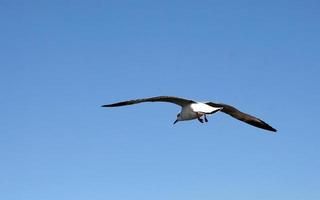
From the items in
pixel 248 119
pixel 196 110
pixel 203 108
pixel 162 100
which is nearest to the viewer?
pixel 162 100

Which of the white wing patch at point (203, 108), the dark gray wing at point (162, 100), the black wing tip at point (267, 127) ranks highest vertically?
the black wing tip at point (267, 127)

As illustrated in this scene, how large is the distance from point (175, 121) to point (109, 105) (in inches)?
175

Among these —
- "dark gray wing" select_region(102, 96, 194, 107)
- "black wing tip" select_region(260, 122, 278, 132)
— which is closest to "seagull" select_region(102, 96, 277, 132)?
"dark gray wing" select_region(102, 96, 194, 107)

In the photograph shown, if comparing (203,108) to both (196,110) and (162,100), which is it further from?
(162,100)

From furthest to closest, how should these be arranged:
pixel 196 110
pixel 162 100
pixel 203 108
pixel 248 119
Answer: pixel 248 119 → pixel 196 110 → pixel 203 108 → pixel 162 100

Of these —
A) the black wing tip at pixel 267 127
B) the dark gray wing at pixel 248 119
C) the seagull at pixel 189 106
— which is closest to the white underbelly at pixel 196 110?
the seagull at pixel 189 106

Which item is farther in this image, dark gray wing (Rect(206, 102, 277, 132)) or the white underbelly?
dark gray wing (Rect(206, 102, 277, 132))

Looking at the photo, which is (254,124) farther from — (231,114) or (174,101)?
(174,101)

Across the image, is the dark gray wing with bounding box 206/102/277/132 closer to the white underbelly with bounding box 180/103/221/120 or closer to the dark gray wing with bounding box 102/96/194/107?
the white underbelly with bounding box 180/103/221/120

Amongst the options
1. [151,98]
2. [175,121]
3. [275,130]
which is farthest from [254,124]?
[151,98]

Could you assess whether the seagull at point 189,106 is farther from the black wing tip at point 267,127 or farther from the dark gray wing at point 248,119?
the black wing tip at point 267,127

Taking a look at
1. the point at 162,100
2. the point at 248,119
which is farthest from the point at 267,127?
the point at 162,100

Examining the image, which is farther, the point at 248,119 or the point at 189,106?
the point at 248,119

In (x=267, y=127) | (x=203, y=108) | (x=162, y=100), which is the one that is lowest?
(x=203, y=108)
